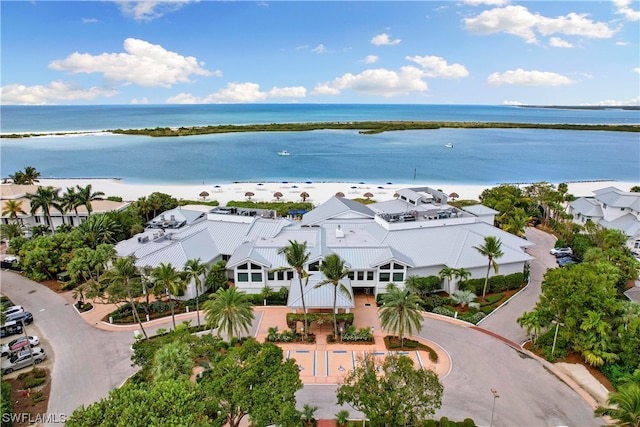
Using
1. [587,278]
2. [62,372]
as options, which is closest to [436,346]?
[587,278]

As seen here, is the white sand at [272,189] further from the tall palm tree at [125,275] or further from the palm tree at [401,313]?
the palm tree at [401,313]

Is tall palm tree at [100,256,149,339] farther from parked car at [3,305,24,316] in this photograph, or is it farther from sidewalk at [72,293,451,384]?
parked car at [3,305,24,316]

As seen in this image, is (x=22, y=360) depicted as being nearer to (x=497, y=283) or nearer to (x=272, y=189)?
(x=497, y=283)

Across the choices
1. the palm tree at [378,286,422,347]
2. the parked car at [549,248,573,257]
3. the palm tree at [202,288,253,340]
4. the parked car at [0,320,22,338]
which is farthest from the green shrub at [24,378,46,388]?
the parked car at [549,248,573,257]

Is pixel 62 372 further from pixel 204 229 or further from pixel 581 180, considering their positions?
pixel 581 180

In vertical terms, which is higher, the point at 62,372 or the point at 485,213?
the point at 485,213
